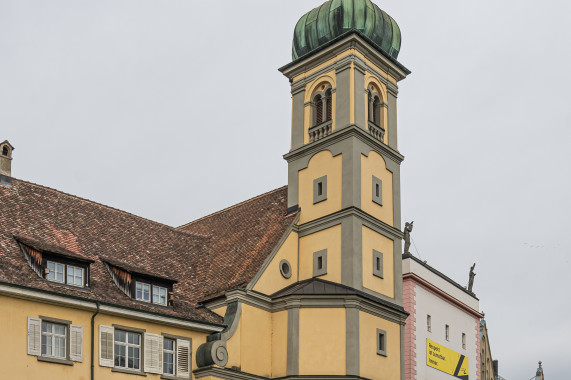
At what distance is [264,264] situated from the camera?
43.2 metres

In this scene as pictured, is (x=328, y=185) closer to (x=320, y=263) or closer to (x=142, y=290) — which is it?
(x=320, y=263)

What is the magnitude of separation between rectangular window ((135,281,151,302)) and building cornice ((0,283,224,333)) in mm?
1464

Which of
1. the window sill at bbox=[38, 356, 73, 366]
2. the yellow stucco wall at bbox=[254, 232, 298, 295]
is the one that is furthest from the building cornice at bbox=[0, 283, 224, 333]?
the yellow stucco wall at bbox=[254, 232, 298, 295]

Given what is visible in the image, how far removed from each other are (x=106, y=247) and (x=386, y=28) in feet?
62.2

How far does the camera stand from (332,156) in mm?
46125

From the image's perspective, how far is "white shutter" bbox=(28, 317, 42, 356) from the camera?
113 feet

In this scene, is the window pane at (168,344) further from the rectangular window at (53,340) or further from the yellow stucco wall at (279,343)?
the yellow stucco wall at (279,343)

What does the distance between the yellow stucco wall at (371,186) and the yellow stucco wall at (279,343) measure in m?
6.80

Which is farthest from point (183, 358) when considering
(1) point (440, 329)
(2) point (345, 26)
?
(1) point (440, 329)

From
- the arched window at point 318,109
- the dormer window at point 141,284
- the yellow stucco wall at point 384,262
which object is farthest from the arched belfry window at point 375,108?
the dormer window at point 141,284

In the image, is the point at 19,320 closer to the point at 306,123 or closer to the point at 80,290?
the point at 80,290

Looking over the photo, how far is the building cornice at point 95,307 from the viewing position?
3409 centimetres

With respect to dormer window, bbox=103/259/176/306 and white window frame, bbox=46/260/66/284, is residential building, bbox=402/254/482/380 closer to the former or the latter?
dormer window, bbox=103/259/176/306

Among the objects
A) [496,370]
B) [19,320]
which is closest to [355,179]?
[19,320]
